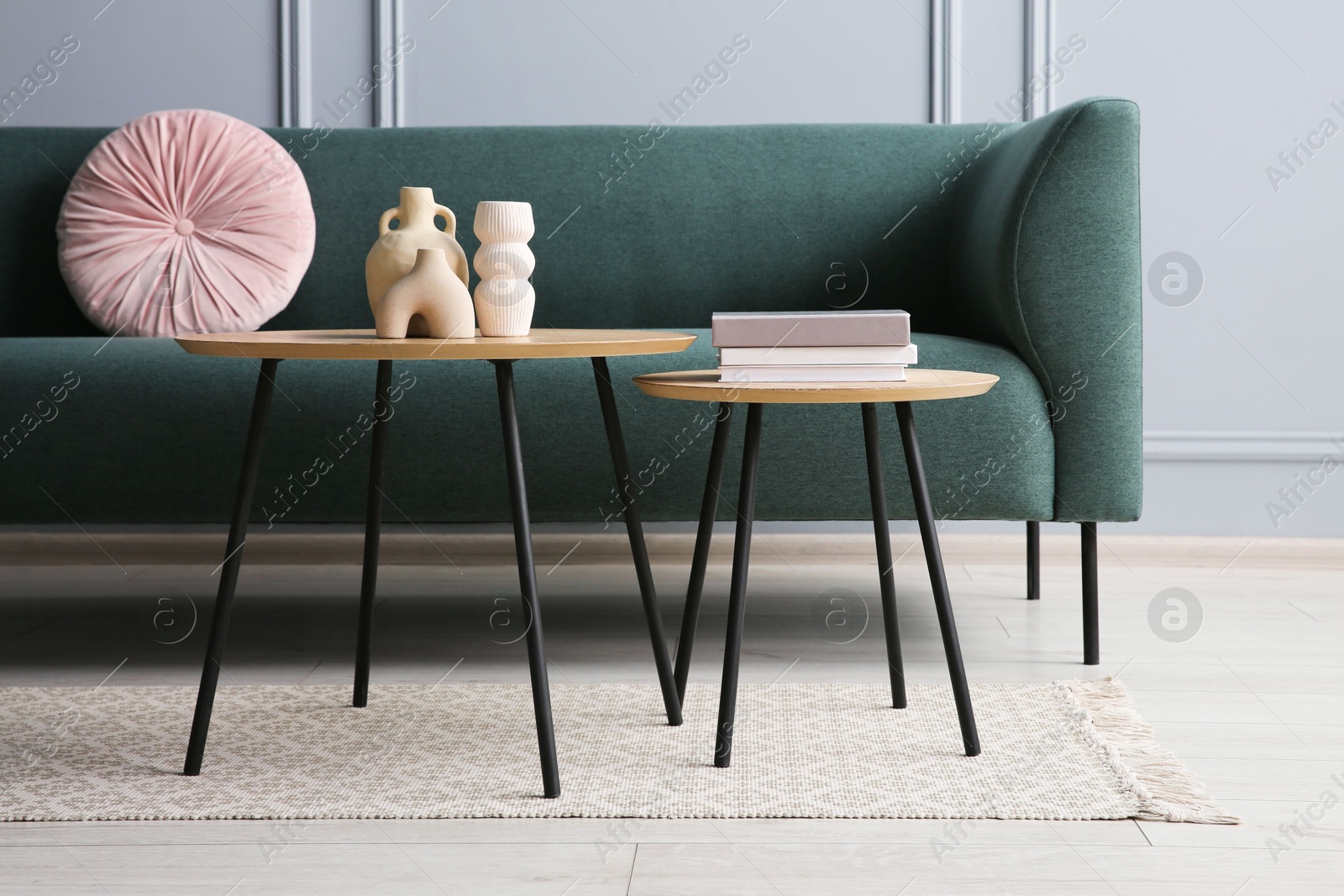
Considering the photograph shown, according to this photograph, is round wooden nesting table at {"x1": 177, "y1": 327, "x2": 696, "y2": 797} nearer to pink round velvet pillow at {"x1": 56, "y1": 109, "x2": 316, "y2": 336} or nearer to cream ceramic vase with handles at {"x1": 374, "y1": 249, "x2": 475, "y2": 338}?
cream ceramic vase with handles at {"x1": 374, "y1": 249, "x2": 475, "y2": 338}

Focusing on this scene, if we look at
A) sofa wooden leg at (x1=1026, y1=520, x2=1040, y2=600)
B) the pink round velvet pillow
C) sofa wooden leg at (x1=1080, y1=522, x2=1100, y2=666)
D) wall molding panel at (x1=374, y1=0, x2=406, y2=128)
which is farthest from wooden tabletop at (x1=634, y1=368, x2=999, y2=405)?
wall molding panel at (x1=374, y1=0, x2=406, y2=128)

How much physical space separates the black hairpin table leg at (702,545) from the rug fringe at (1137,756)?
1.50 ft

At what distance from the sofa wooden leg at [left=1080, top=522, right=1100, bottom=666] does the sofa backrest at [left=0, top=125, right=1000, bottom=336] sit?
1.98 feet

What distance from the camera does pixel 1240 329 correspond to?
2.54 metres

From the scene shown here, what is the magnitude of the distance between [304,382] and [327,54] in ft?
3.97

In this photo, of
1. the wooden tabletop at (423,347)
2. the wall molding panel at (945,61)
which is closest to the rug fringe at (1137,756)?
the wooden tabletop at (423,347)

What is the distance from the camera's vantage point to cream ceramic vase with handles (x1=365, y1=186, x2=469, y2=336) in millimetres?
1306

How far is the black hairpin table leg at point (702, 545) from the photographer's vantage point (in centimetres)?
139

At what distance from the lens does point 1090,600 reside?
1712mm

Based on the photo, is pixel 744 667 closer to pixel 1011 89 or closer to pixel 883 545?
pixel 883 545

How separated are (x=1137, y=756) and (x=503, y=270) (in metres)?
0.85

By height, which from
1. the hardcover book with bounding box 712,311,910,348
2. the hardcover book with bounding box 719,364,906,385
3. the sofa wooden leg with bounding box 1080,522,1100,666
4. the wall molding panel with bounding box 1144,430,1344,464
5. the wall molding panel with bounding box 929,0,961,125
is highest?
the wall molding panel with bounding box 929,0,961,125

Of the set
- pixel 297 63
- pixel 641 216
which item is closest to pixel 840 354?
pixel 641 216

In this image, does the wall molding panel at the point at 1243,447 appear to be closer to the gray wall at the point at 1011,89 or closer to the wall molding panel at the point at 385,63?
the gray wall at the point at 1011,89
